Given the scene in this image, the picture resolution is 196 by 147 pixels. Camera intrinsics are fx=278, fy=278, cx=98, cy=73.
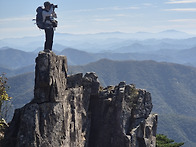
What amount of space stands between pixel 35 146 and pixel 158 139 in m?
33.2

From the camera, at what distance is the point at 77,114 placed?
1078 inches

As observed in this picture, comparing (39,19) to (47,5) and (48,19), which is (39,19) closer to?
(48,19)

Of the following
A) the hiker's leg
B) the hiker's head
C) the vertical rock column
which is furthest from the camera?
the hiker's leg

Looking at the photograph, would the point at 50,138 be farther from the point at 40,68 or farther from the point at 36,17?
the point at 36,17

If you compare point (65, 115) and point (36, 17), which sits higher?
point (36, 17)

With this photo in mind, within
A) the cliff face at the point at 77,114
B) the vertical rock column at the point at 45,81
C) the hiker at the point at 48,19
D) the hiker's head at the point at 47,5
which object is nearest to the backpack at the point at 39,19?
the hiker at the point at 48,19

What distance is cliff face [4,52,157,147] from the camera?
2245 centimetres

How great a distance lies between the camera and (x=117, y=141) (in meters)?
29.4

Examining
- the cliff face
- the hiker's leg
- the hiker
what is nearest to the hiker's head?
the hiker

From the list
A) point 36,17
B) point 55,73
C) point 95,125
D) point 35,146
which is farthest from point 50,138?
point 36,17

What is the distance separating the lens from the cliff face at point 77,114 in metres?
22.5

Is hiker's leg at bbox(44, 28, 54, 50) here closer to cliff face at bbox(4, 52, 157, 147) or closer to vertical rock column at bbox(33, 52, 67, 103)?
cliff face at bbox(4, 52, 157, 147)

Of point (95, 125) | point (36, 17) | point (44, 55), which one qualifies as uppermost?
point (36, 17)

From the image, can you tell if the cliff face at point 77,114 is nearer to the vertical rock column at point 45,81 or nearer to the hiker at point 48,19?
the vertical rock column at point 45,81
